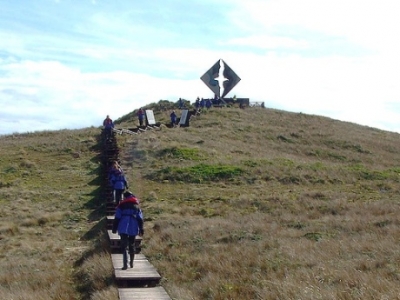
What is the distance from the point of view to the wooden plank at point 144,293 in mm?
11195

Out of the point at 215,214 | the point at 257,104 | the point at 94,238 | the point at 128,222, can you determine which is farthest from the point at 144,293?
the point at 257,104

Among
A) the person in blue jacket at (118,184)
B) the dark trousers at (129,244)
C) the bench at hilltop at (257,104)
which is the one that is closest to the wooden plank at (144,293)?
the dark trousers at (129,244)

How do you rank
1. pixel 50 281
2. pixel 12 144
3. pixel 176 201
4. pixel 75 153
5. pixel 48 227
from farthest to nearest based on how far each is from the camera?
pixel 12 144 → pixel 75 153 → pixel 176 201 → pixel 48 227 → pixel 50 281

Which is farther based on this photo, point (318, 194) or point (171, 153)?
point (171, 153)

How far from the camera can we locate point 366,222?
18500 millimetres

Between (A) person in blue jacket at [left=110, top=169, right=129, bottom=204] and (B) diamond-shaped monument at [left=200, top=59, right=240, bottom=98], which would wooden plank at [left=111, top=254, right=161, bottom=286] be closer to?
(A) person in blue jacket at [left=110, top=169, right=129, bottom=204]

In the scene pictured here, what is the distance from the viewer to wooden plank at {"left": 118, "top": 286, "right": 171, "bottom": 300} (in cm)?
1120

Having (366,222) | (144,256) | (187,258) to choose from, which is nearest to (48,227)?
(144,256)

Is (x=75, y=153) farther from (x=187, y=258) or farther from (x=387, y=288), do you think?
(x=387, y=288)

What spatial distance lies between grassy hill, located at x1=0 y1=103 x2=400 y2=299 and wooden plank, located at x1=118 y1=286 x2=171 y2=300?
0.21 m

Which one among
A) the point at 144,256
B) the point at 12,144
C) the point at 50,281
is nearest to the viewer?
the point at 50,281

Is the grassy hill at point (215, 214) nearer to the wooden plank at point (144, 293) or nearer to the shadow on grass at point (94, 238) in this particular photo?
the shadow on grass at point (94, 238)

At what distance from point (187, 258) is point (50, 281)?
3171 millimetres

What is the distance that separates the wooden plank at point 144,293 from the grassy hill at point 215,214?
8.4 inches
